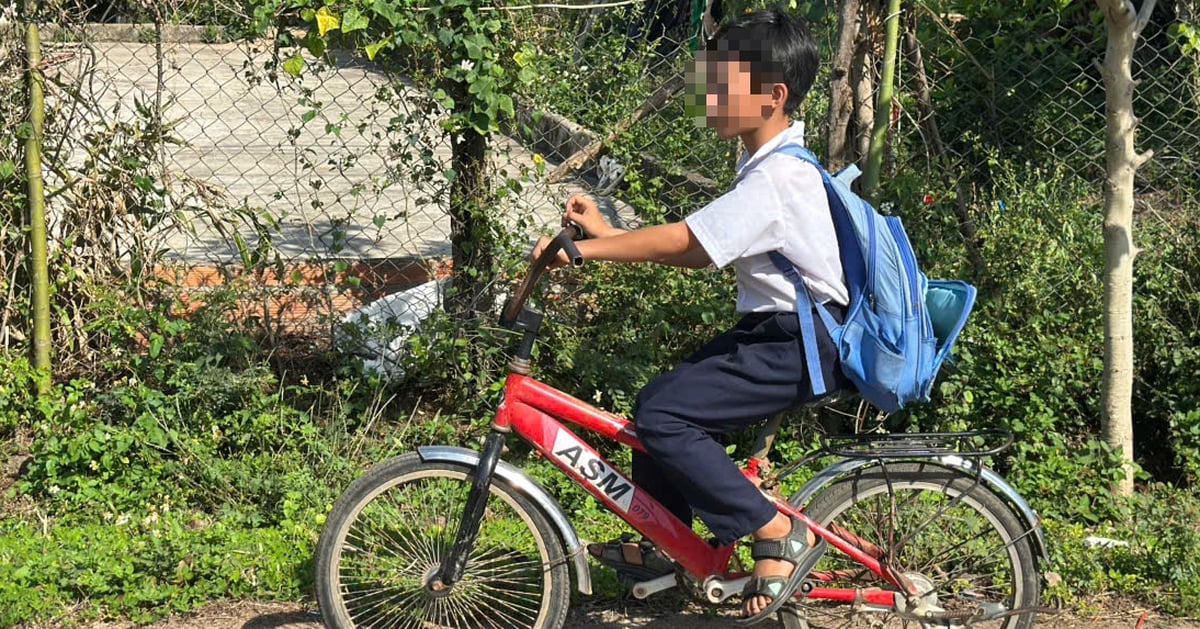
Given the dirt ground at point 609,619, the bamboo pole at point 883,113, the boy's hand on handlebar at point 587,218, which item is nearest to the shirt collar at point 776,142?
the boy's hand on handlebar at point 587,218

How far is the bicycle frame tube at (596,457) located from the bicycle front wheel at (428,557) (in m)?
0.18

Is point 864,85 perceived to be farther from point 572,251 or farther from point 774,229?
point 572,251

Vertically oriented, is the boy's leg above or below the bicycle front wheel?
above

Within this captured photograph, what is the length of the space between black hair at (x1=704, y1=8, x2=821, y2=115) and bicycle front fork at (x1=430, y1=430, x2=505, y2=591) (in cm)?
124

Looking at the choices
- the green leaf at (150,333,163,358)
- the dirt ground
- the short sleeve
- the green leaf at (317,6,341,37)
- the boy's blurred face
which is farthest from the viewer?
the green leaf at (150,333,163,358)

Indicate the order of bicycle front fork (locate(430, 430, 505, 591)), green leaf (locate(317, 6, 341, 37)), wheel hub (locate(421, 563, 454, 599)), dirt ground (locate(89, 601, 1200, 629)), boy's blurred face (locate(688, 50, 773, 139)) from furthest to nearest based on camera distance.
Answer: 1. green leaf (locate(317, 6, 341, 37))
2. dirt ground (locate(89, 601, 1200, 629))
3. wheel hub (locate(421, 563, 454, 599))
4. bicycle front fork (locate(430, 430, 505, 591))
5. boy's blurred face (locate(688, 50, 773, 139))

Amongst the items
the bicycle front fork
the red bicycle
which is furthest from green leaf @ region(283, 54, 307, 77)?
the bicycle front fork

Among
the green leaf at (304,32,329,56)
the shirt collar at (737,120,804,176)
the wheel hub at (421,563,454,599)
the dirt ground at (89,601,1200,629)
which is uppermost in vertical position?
the green leaf at (304,32,329,56)

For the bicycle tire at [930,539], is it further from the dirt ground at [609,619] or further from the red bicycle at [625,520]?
the dirt ground at [609,619]

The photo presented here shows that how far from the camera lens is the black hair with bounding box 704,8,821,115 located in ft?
11.3

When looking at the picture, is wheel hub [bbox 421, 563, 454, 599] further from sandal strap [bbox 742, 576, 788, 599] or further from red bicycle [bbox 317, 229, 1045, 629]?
sandal strap [bbox 742, 576, 788, 599]

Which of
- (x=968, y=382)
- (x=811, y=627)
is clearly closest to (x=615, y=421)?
(x=811, y=627)

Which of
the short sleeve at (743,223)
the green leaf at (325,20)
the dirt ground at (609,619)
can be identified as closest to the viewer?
the short sleeve at (743,223)

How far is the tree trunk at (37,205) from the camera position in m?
5.19
